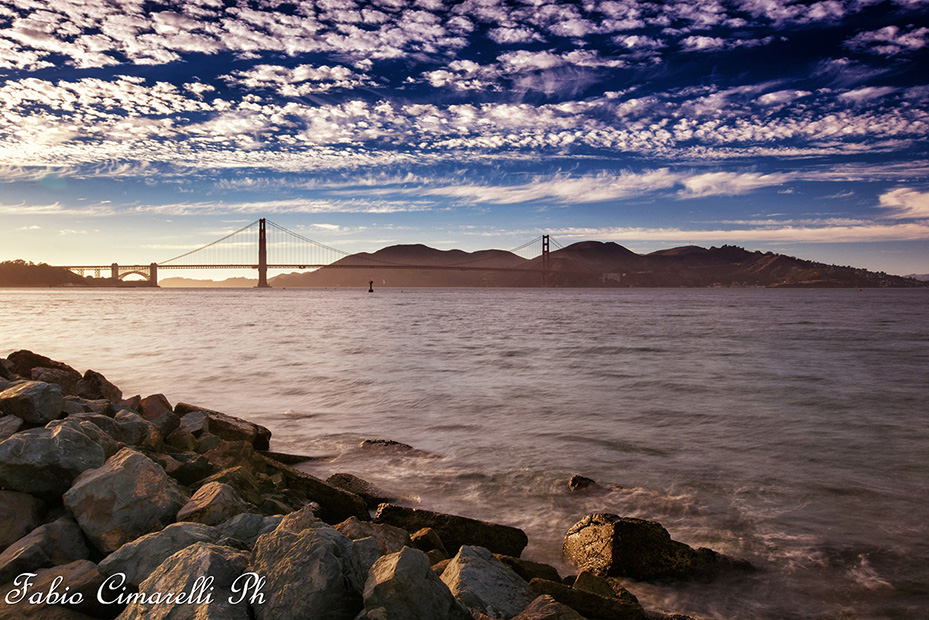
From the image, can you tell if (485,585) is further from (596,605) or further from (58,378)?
(58,378)

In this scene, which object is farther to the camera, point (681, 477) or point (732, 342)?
point (732, 342)

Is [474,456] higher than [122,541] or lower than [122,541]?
lower

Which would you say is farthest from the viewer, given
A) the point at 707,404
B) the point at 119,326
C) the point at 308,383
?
the point at 119,326

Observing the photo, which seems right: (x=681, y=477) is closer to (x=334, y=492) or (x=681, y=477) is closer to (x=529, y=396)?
(x=334, y=492)

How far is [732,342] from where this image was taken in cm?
2155

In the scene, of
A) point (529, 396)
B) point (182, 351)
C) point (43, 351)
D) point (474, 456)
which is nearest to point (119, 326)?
point (43, 351)

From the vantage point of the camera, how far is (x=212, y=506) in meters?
2.90

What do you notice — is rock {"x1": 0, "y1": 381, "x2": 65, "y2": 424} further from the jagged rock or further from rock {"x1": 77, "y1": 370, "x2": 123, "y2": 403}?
rock {"x1": 77, "y1": 370, "x2": 123, "y2": 403}

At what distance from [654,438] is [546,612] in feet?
17.7

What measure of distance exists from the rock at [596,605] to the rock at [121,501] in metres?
2.12

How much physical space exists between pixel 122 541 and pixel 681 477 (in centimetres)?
493

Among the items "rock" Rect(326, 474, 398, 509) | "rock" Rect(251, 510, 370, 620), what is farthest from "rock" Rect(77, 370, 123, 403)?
"rock" Rect(251, 510, 370, 620)

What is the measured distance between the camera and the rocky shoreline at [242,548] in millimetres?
2051

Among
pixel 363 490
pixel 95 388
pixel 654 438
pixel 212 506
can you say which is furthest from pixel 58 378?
pixel 654 438
